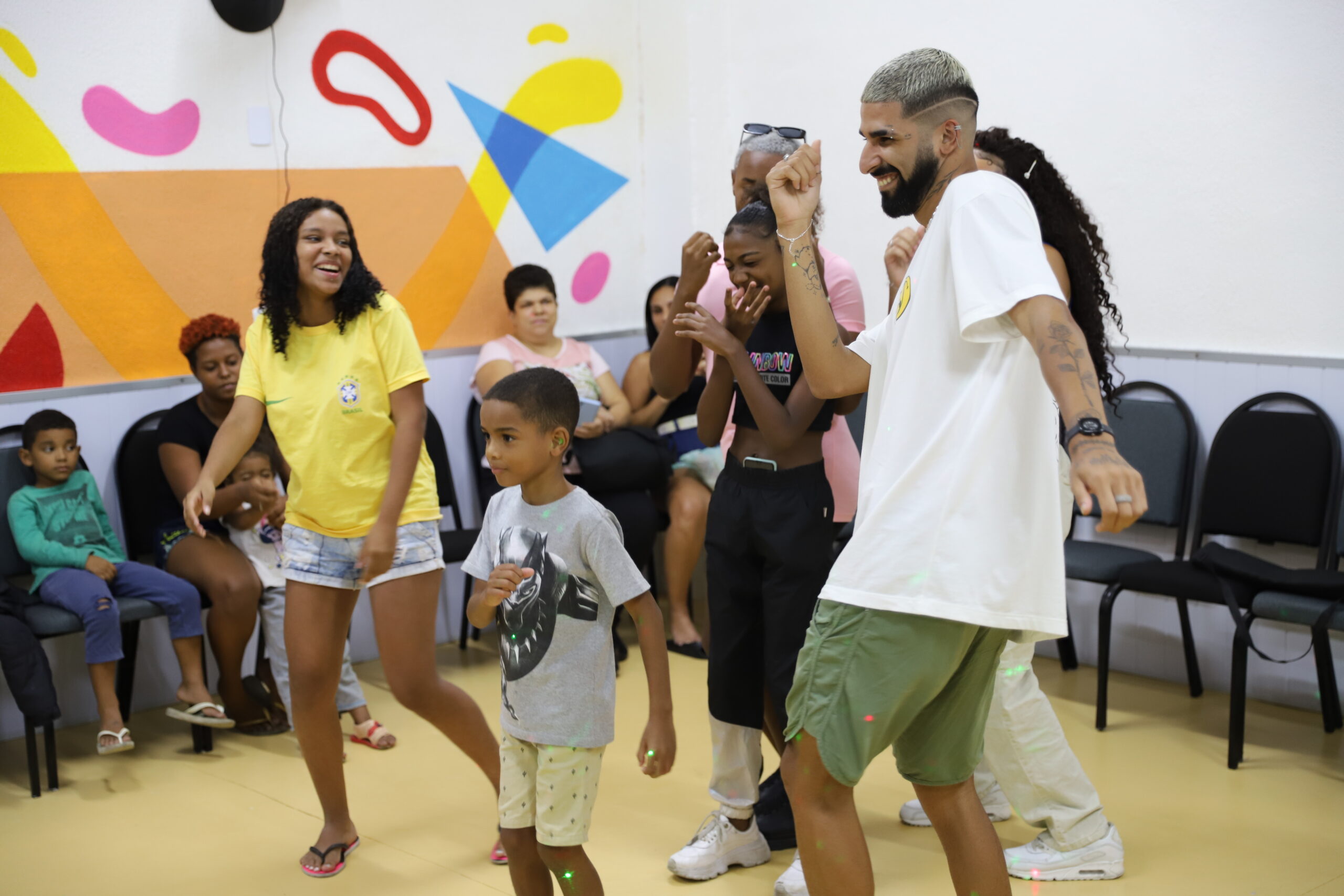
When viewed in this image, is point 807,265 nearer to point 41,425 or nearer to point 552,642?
point 552,642

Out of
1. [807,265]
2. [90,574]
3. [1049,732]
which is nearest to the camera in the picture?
[807,265]

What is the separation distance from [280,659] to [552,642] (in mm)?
2035

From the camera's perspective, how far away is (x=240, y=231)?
14.4 ft

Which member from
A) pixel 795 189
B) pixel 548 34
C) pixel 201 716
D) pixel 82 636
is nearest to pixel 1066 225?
pixel 795 189

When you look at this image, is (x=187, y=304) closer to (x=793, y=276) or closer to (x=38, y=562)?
(x=38, y=562)

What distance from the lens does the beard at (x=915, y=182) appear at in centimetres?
192

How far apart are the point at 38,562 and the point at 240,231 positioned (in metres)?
1.37

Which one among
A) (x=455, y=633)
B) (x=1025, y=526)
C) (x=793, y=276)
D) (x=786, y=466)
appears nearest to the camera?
(x=1025, y=526)

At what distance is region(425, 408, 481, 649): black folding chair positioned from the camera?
4484 mm

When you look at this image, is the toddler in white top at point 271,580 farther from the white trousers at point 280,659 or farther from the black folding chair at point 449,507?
the black folding chair at point 449,507

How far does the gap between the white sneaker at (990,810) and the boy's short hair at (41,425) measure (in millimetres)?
2753

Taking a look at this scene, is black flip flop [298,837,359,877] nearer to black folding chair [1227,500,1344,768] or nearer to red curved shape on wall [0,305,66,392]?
red curved shape on wall [0,305,66,392]

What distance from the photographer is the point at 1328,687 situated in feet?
12.0

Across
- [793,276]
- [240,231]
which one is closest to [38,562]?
[240,231]
